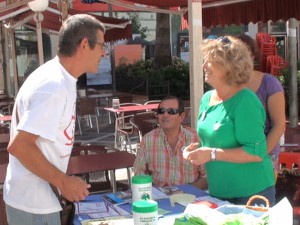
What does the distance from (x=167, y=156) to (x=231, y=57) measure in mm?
1167

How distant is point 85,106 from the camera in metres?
9.67

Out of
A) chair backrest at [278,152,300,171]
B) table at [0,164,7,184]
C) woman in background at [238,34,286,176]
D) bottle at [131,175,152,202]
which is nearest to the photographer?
bottle at [131,175,152,202]

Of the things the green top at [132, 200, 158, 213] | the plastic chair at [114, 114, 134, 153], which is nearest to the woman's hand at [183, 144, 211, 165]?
the green top at [132, 200, 158, 213]

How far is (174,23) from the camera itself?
19266 millimetres

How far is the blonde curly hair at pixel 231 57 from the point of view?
8.25ft

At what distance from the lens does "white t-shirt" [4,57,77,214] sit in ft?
6.59

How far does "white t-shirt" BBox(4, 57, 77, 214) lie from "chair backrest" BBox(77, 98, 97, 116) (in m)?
7.40

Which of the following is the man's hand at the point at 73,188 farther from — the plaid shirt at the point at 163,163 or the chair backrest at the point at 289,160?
the chair backrest at the point at 289,160

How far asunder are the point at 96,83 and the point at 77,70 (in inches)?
526

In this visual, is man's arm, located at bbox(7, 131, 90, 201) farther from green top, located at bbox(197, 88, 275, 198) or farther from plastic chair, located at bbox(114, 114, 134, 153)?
plastic chair, located at bbox(114, 114, 134, 153)

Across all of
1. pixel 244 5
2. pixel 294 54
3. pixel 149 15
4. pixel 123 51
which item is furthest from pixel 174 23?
pixel 244 5

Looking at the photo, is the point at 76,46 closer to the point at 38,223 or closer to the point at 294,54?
the point at 38,223

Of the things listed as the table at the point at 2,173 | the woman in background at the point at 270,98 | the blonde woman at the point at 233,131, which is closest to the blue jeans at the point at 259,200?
the blonde woman at the point at 233,131

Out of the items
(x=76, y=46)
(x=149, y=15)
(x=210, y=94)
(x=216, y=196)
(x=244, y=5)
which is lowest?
(x=216, y=196)
